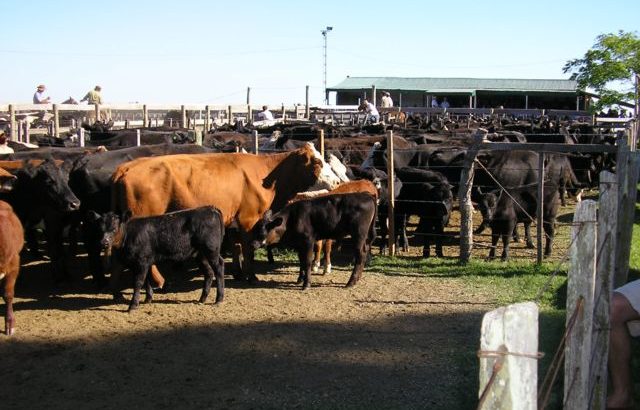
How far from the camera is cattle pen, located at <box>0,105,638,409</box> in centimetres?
548

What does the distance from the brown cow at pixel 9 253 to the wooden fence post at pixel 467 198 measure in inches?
238

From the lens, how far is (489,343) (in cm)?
221

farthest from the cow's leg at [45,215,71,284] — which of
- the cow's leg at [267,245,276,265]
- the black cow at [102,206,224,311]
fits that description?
the cow's leg at [267,245,276,265]

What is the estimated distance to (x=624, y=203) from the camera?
6.70 meters

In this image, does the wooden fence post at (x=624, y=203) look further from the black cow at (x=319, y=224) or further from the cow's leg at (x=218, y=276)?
the cow's leg at (x=218, y=276)

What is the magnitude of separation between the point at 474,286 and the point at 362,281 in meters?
1.46

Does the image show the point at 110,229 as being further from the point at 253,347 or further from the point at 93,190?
the point at 93,190

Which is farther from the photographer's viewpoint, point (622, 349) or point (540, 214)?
point (540, 214)

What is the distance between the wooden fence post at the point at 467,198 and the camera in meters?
10.1

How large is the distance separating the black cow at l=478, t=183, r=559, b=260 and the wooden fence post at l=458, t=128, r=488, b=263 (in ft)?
1.34

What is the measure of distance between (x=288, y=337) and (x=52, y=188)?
3.84 metres

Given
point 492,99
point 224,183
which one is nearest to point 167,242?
point 224,183

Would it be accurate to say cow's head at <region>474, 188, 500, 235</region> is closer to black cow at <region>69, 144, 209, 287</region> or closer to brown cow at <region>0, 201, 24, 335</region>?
black cow at <region>69, 144, 209, 287</region>

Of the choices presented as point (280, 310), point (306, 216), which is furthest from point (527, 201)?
point (280, 310)
